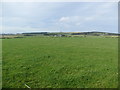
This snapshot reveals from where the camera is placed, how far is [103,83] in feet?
25.1

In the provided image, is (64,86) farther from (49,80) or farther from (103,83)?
(103,83)

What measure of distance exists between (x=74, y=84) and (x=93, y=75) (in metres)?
2.16

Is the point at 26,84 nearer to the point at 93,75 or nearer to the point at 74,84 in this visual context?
the point at 74,84

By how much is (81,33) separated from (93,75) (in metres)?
169

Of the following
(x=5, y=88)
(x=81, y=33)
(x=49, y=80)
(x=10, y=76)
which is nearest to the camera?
(x=5, y=88)

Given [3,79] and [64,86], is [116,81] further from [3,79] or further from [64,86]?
[3,79]

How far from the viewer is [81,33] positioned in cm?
17450

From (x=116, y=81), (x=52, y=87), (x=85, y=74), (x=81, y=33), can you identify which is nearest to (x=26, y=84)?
(x=52, y=87)

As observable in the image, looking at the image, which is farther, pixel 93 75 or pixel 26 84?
pixel 93 75

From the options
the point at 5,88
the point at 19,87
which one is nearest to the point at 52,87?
the point at 19,87

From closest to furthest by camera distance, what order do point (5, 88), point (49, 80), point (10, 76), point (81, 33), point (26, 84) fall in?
point (5, 88), point (26, 84), point (49, 80), point (10, 76), point (81, 33)

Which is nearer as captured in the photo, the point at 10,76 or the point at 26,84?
the point at 26,84

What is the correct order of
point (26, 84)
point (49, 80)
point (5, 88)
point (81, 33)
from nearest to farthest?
1. point (5, 88)
2. point (26, 84)
3. point (49, 80)
4. point (81, 33)

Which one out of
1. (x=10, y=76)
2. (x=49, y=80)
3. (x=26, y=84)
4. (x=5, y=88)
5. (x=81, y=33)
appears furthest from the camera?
(x=81, y=33)
